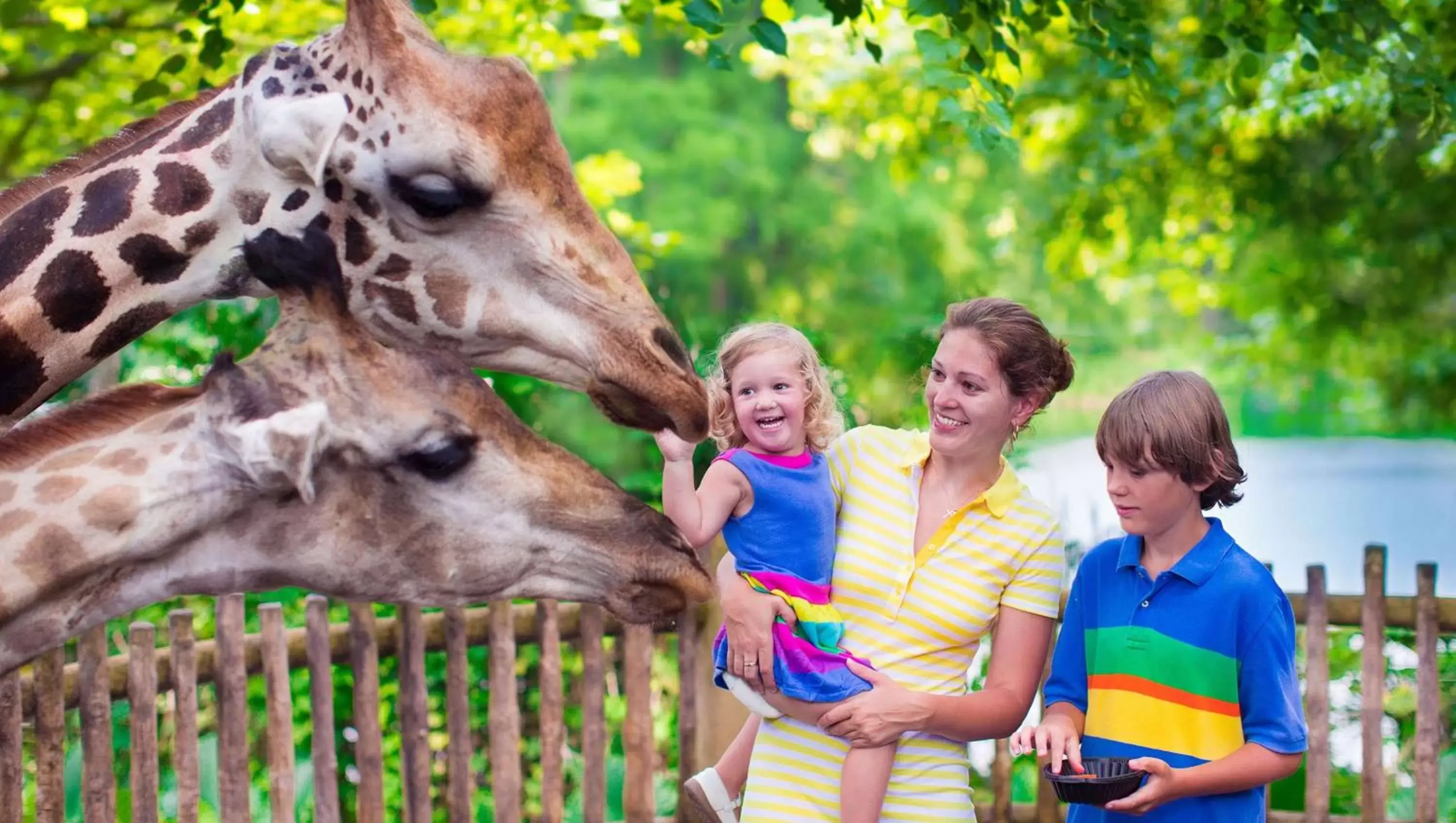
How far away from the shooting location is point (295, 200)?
6.73 ft

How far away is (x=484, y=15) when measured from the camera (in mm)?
7180

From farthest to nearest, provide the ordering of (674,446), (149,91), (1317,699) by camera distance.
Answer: (1317,699) < (149,91) < (674,446)

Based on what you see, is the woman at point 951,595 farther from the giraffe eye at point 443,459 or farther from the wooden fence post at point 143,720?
the wooden fence post at point 143,720

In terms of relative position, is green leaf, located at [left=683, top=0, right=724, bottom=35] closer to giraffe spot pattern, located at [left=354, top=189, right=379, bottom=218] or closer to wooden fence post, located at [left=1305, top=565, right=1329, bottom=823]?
giraffe spot pattern, located at [left=354, top=189, right=379, bottom=218]

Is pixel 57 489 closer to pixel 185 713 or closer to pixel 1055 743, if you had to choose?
pixel 1055 743

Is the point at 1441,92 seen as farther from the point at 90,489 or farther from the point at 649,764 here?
the point at 90,489

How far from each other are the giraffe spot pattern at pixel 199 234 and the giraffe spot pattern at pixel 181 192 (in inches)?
1.0

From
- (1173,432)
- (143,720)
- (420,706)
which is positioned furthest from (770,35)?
(143,720)

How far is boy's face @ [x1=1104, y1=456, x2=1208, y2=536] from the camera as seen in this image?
2406mm

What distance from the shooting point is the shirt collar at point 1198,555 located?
7.88 feet

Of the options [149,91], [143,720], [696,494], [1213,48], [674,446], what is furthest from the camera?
[1213,48]

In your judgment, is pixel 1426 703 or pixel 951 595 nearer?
pixel 951 595

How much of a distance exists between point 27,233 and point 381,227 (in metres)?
0.57

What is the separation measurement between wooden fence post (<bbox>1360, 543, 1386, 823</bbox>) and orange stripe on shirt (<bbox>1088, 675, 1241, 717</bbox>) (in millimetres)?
2495
